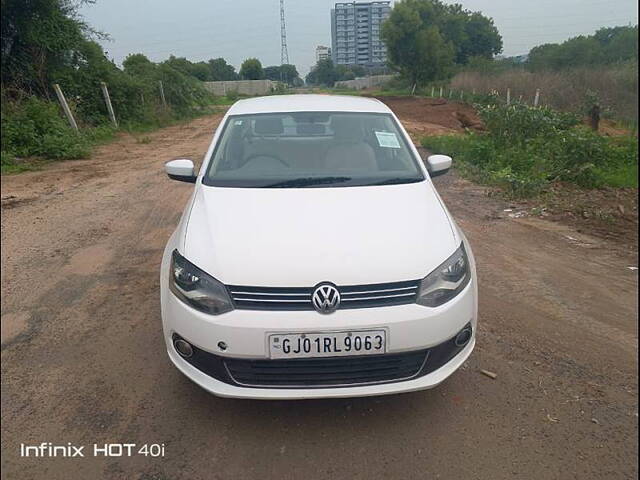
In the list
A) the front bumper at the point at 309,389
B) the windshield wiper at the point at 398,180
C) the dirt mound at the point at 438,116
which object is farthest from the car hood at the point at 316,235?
the dirt mound at the point at 438,116

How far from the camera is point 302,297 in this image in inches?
80.7

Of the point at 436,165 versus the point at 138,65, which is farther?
the point at 138,65

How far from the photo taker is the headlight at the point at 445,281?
214 cm

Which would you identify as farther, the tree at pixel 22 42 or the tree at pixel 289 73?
the tree at pixel 289 73

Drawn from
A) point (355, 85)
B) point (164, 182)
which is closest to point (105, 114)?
point (164, 182)

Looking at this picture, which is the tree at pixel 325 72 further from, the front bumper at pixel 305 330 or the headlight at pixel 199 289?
the front bumper at pixel 305 330

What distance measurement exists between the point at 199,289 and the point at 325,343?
629mm

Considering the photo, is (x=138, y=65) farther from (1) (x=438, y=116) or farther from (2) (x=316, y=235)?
(2) (x=316, y=235)

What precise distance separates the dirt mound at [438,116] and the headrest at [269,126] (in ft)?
40.2

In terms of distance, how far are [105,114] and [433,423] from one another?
Answer: 48.0 ft

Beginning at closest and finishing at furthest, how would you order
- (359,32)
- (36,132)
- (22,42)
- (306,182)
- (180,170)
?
(22,42), (306,182), (180,170), (36,132), (359,32)

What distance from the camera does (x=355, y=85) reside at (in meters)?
60.3

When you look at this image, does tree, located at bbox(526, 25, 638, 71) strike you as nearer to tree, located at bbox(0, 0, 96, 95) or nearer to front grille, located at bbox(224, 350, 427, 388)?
front grille, located at bbox(224, 350, 427, 388)

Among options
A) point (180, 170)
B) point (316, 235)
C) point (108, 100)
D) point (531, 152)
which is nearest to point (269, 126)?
point (180, 170)
